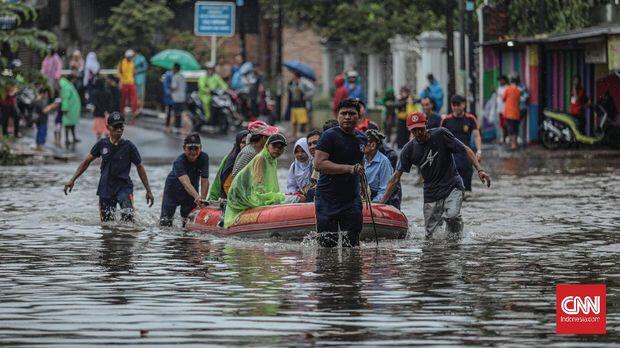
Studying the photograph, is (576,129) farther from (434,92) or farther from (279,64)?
(279,64)

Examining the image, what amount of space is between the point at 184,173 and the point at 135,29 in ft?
115

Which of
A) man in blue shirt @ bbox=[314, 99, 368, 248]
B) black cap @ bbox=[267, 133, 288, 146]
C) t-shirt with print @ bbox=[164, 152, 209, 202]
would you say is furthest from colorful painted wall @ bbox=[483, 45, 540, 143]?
man in blue shirt @ bbox=[314, 99, 368, 248]

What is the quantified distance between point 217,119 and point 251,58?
2199 cm

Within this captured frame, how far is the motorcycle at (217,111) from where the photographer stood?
1661 inches

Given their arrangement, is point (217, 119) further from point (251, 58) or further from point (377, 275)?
point (377, 275)

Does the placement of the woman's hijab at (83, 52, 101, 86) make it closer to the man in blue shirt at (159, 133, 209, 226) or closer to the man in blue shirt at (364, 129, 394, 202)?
the man in blue shirt at (159, 133, 209, 226)

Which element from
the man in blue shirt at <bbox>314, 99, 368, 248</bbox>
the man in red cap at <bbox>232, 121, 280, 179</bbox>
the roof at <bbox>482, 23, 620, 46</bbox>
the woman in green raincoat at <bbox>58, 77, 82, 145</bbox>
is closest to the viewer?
the man in blue shirt at <bbox>314, 99, 368, 248</bbox>

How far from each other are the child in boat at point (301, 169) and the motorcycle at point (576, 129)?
60.4 feet

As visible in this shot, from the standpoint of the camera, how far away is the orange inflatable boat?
703 inches

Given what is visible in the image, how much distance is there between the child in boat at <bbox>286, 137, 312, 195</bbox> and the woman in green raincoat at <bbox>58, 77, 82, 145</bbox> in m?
18.6

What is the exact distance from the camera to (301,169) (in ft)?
62.1

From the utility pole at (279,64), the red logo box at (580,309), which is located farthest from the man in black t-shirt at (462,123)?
the utility pole at (279,64)

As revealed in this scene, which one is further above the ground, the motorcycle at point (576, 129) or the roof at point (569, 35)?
the roof at point (569, 35)

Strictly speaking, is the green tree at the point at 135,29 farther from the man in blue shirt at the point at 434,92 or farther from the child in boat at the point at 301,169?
the child in boat at the point at 301,169
